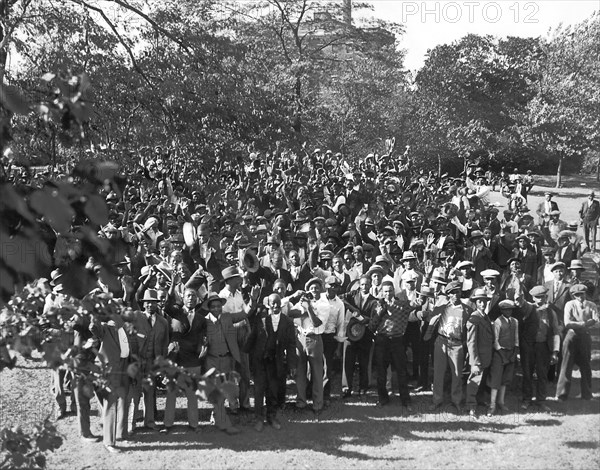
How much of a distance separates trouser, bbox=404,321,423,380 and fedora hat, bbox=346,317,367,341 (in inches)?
27.8

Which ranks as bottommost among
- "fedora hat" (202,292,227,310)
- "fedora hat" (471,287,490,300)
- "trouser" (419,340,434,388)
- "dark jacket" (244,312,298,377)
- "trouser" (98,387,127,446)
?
"trouser" (98,387,127,446)

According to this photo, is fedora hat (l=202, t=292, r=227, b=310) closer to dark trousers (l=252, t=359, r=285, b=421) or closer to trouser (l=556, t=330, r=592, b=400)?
dark trousers (l=252, t=359, r=285, b=421)

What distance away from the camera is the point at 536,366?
384 inches

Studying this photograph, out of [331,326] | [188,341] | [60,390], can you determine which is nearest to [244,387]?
[188,341]

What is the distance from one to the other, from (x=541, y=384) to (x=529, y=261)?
3.86 metres

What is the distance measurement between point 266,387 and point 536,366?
12.1 feet

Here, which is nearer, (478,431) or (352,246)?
(478,431)

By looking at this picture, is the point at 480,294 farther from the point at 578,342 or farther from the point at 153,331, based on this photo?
the point at 153,331

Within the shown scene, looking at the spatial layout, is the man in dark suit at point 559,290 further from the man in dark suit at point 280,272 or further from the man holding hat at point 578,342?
the man in dark suit at point 280,272

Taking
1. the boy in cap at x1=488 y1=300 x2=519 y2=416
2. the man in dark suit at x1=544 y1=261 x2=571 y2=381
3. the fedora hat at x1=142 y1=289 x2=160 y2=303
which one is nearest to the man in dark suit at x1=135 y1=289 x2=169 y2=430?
the fedora hat at x1=142 y1=289 x2=160 y2=303

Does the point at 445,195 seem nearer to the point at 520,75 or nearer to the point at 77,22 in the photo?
the point at 77,22

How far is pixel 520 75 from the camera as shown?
36.9m

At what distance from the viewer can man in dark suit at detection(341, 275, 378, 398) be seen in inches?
392

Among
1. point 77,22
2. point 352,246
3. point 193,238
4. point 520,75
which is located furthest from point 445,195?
point 520,75
